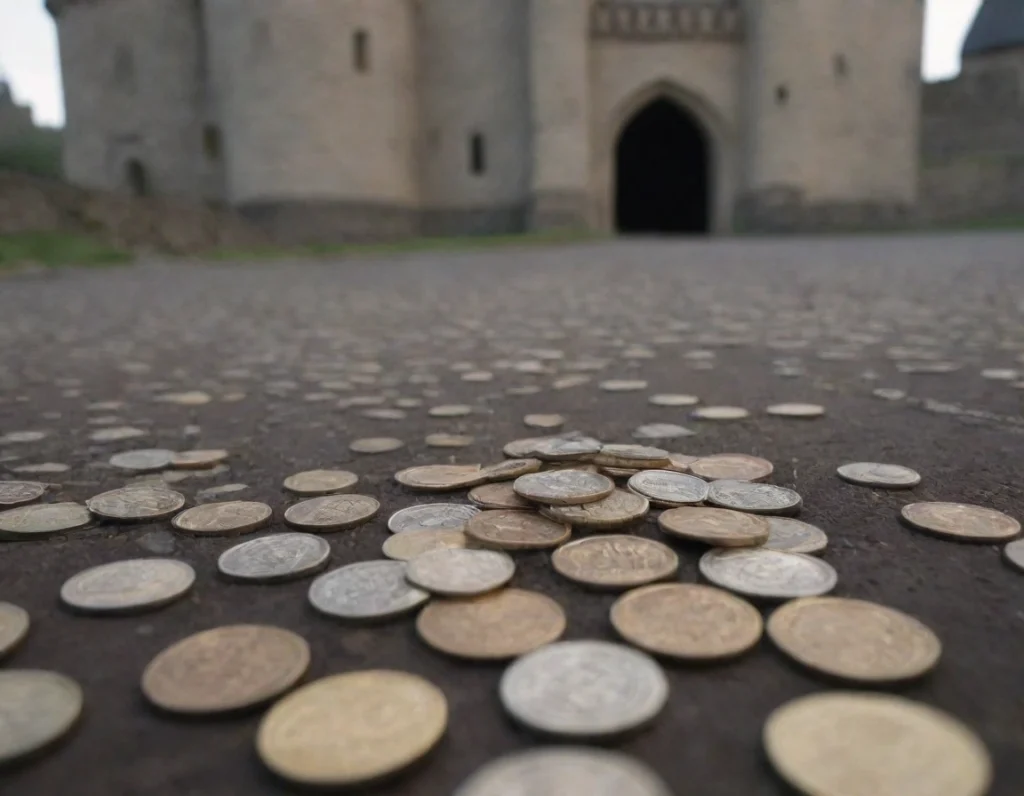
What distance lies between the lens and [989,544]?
3.88 ft

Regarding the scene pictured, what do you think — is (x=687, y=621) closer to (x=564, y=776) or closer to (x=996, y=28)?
(x=564, y=776)

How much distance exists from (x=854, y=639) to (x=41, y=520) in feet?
4.57

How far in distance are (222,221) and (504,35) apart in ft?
30.2

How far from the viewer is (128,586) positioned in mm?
1081

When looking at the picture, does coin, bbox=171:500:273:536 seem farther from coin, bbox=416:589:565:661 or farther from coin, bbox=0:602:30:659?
coin, bbox=416:589:565:661

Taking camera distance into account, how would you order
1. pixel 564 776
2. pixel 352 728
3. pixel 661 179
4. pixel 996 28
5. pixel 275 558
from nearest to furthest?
pixel 564 776 → pixel 352 728 → pixel 275 558 → pixel 996 28 → pixel 661 179

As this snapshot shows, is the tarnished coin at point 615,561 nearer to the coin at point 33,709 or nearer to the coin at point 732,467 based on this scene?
the coin at point 732,467

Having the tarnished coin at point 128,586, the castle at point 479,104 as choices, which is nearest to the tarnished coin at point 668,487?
the tarnished coin at point 128,586

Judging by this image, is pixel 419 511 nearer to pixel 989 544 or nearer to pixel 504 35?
pixel 989 544

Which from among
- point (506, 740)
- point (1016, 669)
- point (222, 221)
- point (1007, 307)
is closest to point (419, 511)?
point (506, 740)

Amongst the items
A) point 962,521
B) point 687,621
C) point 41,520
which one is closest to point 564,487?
point 687,621

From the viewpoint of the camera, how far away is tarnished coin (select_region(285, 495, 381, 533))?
1331mm

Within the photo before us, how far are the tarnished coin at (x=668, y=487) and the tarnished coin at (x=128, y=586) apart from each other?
795mm

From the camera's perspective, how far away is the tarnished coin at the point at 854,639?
2.69 ft
